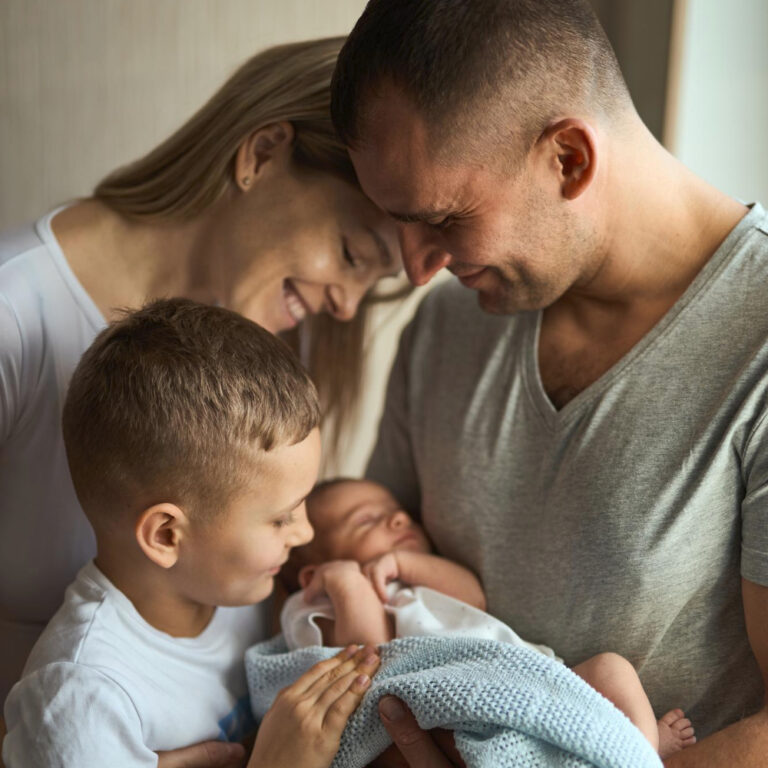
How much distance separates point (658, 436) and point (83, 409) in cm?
88

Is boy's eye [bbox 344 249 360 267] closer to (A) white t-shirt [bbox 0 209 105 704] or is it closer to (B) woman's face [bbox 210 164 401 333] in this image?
(B) woman's face [bbox 210 164 401 333]

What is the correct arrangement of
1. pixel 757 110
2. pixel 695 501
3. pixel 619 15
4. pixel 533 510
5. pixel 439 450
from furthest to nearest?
pixel 619 15
pixel 757 110
pixel 439 450
pixel 533 510
pixel 695 501

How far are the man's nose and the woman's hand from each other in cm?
62

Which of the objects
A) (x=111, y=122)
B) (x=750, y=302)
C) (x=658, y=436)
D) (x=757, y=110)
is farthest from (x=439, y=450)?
(x=111, y=122)

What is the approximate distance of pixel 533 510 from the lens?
1.53 m

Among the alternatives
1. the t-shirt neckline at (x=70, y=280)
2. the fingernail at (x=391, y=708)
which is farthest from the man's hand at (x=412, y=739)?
the t-shirt neckline at (x=70, y=280)

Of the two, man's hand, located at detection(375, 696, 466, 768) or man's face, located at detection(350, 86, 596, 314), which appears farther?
man's face, located at detection(350, 86, 596, 314)

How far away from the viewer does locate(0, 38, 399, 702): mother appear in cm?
162

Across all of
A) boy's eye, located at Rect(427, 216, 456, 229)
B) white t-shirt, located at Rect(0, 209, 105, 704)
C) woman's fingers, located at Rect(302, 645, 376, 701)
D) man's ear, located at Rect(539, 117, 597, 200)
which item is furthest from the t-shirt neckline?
man's ear, located at Rect(539, 117, 597, 200)

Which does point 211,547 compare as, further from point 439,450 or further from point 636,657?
point 636,657

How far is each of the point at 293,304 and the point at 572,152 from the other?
Answer: 0.65 m

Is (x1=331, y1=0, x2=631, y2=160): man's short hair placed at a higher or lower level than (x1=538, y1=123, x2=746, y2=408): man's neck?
higher

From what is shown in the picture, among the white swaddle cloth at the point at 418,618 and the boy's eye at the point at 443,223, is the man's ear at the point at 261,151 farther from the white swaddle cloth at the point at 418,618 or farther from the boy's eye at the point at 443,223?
the white swaddle cloth at the point at 418,618

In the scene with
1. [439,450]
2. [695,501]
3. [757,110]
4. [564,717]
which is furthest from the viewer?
[757,110]
